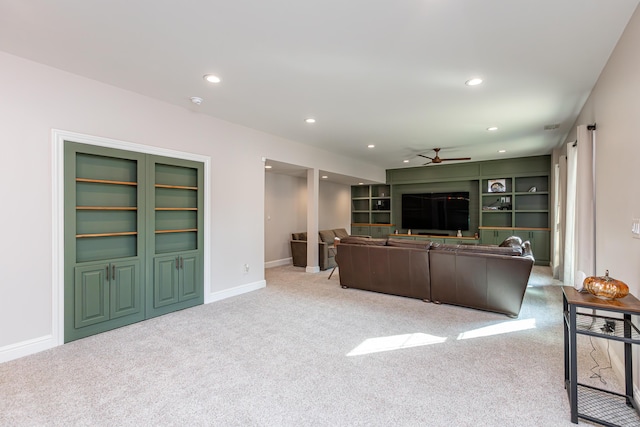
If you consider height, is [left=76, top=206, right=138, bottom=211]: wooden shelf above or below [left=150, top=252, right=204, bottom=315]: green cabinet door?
above

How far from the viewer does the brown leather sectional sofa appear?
3.80m

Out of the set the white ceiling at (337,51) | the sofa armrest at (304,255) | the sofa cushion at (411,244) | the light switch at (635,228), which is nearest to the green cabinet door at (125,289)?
the white ceiling at (337,51)

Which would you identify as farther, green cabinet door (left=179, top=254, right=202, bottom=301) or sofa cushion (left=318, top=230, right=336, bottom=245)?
sofa cushion (left=318, top=230, right=336, bottom=245)

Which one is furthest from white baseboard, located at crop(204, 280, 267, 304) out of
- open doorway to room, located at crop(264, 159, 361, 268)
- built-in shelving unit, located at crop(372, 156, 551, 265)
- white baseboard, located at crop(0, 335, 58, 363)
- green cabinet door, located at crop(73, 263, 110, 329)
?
built-in shelving unit, located at crop(372, 156, 551, 265)

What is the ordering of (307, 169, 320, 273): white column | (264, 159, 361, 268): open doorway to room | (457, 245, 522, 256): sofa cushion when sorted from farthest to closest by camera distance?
(264, 159, 361, 268): open doorway to room, (307, 169, 320, 273): white column, (457, 245, 522, 256): sofa cushion

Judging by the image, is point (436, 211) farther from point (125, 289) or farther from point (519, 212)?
point (125, 289)

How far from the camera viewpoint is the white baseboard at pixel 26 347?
266 cm

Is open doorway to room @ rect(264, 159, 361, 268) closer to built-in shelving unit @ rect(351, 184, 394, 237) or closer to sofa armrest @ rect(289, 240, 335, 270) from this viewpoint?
sofa armrest @ rect(289, 240, 335, 270)

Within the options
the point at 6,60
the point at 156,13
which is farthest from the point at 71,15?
the point at 6,60

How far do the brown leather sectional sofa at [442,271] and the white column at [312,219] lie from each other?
146 cm

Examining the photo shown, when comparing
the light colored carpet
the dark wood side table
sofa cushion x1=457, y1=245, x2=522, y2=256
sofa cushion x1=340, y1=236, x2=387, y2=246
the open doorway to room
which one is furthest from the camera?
the open doorway to room

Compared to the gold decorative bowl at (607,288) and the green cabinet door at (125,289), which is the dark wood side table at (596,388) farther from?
the green cabinet door at (125,289)

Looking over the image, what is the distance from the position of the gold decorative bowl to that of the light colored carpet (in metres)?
0.81

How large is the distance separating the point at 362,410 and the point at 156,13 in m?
3.05
